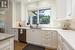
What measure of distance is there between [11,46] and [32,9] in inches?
161

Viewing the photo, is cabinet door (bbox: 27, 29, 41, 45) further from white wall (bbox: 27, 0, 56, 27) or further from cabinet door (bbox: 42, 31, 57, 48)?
white wall (bbox: 27, 0, 56, 27)

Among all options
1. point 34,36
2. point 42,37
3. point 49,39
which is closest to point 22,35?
point 34,36

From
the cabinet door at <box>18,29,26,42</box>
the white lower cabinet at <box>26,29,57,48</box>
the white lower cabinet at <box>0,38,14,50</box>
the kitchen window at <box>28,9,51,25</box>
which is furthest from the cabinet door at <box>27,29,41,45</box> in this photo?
the white lower cabinet at <box>0,38,14,50</box>

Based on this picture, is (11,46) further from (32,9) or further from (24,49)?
(32,9)

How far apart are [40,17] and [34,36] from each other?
1213mm

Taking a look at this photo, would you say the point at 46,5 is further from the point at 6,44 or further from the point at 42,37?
the point at 6,44

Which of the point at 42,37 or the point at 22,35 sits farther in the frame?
the point at 22,35

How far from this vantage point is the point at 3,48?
1780mm

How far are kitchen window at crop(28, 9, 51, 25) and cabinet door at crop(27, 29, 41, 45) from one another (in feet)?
2.70

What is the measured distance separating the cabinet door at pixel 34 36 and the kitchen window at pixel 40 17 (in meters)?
0.82

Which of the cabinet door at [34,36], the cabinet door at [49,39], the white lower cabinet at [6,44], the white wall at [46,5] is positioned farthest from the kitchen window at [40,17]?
the white lower cabinet at [6,44]

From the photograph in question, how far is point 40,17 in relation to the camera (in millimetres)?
5625

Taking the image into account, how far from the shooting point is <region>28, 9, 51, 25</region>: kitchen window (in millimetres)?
5359

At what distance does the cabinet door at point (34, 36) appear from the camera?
4.77 metres
